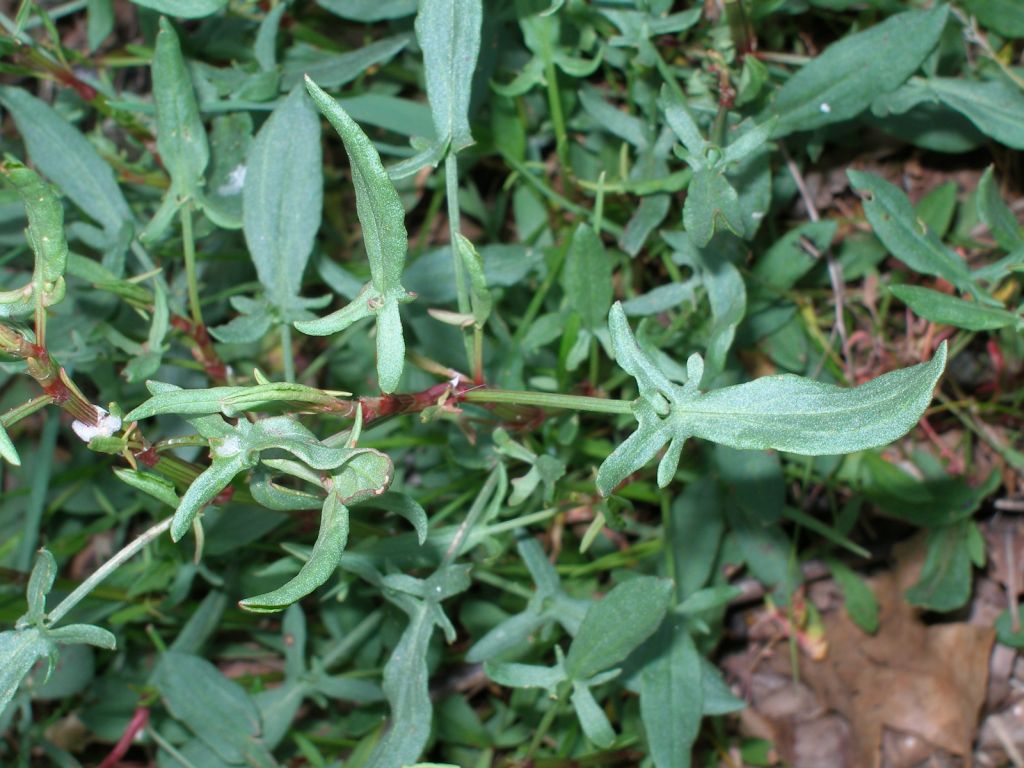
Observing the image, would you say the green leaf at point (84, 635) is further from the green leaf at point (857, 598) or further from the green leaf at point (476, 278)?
the green leaf at point (857, 598)

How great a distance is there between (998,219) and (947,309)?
0.88ft

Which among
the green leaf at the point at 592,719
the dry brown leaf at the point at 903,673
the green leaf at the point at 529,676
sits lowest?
the dry brown leaf at the point at 903,673

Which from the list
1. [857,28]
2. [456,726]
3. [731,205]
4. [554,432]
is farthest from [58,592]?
[857,28]

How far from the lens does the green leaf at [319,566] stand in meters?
1.12

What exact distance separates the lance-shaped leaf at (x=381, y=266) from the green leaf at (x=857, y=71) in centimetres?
108

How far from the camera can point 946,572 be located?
2.29m

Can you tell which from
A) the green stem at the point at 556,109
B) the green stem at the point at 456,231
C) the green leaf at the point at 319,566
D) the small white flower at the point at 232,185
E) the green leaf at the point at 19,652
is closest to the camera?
the green leaf at the point at 319,566

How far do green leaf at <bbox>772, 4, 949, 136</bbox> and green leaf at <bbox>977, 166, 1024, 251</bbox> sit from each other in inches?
10.8

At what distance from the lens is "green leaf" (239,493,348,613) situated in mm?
1115

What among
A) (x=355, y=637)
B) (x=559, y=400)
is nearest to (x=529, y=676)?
(x=355, y=637)

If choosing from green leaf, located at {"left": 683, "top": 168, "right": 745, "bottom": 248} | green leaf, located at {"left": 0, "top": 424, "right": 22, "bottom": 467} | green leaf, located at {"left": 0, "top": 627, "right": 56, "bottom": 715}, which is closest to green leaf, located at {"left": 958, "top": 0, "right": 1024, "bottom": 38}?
green leaf, located at {"left": 683, "top": 168, "right": 745, "bottom": 248}

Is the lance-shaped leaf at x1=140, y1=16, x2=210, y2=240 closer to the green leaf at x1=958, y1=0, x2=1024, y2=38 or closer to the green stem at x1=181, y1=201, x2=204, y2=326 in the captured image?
the green stem at x1=181, y1=201, x2=204, y2=326

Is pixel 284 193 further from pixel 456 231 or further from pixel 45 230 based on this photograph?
pixel 45 230

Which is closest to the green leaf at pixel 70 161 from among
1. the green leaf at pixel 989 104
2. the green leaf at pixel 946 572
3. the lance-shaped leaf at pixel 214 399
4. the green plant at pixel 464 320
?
the green plant at pixel 464 320
